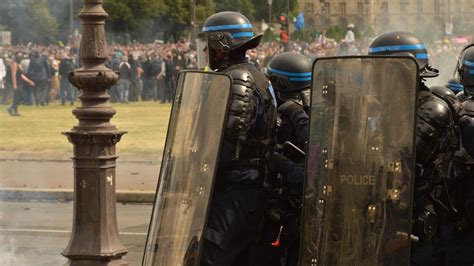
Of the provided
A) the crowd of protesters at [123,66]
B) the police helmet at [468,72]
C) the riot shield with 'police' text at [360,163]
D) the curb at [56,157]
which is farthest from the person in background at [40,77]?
the riot shield with 'police' text at [360,163]

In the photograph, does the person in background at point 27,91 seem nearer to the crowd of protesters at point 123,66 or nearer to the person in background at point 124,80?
the crowd of protesters at point 123,66

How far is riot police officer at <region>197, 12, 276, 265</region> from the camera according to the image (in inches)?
214

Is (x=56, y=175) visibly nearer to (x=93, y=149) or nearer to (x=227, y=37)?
(x=93, y=149)

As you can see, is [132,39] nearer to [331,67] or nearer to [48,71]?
[48,71]

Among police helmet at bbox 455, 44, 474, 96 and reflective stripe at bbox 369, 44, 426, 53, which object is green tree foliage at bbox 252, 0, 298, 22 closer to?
police helmet at bbox 455, 44, 474, 96

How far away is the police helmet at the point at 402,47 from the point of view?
5.30 metres

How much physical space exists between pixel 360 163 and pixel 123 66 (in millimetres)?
24999

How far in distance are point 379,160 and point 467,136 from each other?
39.9 inches

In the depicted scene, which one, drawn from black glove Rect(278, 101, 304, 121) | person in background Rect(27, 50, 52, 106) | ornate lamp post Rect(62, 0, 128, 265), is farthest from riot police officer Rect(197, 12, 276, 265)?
person in background Rect(27, 50, 52, 106)

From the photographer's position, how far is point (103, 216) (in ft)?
26.2

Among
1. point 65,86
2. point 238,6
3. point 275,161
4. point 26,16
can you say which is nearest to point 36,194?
point 26,16

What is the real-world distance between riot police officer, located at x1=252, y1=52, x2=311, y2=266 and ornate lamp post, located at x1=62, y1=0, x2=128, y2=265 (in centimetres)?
185

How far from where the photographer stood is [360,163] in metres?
4.70

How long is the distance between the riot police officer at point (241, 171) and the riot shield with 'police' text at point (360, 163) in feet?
2.29
